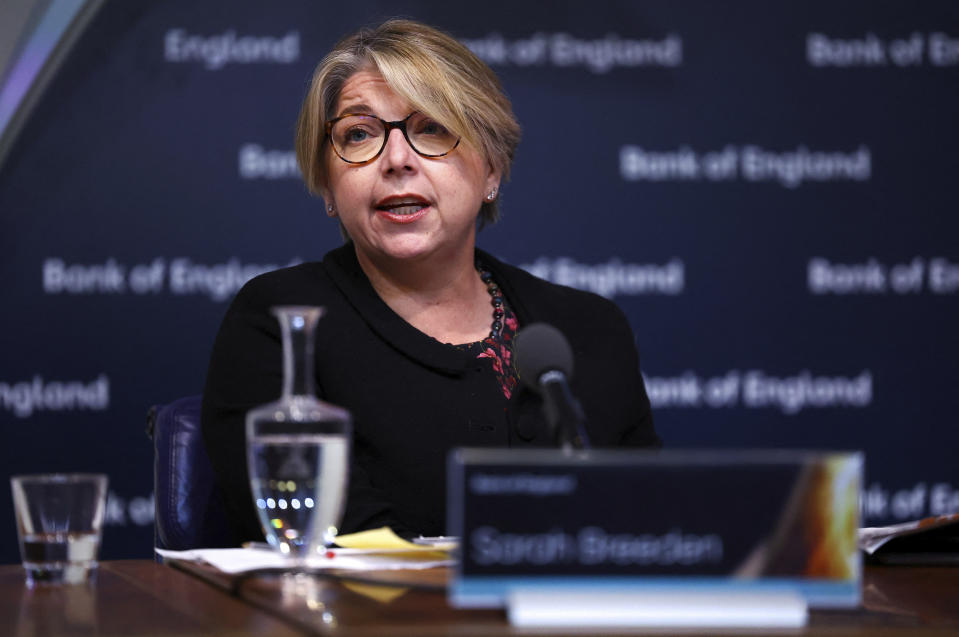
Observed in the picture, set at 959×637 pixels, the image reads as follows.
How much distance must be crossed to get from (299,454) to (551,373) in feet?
0.86

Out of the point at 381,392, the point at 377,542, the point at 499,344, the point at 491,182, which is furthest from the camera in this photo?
the point at 491,182

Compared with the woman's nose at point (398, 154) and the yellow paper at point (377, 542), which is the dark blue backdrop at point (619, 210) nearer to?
the woman's nose at point (398, 154)

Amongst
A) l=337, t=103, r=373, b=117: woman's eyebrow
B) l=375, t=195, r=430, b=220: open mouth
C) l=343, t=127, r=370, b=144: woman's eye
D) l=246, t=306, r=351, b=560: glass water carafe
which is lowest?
l=246, t=306, r=351, b=560: glass water carafe

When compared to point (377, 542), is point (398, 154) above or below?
above

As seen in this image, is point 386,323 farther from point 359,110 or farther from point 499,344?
point 359,110

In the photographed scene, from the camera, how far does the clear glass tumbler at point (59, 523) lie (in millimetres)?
1173

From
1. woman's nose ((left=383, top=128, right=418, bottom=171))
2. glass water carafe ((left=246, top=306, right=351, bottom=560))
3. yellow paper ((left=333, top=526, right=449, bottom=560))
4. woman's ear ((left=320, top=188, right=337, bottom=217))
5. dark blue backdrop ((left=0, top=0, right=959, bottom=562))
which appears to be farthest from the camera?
dark blue backdrop ((left=0, top=0, right=959, bottom=562))

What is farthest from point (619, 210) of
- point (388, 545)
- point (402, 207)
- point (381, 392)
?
point (388, 545)

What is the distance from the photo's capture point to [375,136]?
2.02 m

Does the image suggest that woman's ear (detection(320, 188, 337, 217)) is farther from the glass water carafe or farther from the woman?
the glass water carafe

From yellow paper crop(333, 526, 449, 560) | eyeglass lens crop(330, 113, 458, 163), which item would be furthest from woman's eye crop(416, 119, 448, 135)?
yellow paper crop(333, 526, 449, 560)

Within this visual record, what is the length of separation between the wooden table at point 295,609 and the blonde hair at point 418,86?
0.99 metres

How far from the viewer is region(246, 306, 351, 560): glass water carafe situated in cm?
109

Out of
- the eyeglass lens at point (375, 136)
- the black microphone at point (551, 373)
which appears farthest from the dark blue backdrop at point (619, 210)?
the black microphone at point (551, 373)
